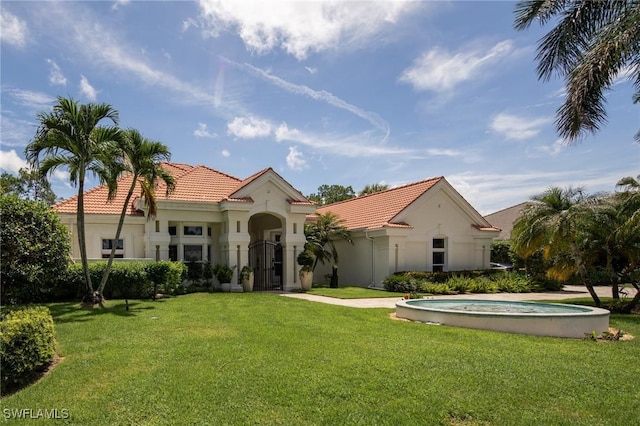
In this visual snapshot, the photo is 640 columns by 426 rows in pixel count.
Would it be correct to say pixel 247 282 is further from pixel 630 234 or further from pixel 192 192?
pixel 630 234

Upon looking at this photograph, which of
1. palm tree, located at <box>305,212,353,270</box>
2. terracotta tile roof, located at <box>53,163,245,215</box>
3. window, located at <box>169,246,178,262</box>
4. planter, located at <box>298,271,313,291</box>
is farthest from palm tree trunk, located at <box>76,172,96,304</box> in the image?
palm tree, located at <box>305,212,353,270</box>

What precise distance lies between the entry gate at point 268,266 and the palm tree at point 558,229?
12812 millimetres

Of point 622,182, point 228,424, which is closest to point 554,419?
point 228,424

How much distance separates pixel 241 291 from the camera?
22.1 m

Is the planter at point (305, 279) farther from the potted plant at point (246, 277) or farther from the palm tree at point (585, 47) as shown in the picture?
the palm tree at point (585, 47)

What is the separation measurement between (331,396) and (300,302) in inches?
432

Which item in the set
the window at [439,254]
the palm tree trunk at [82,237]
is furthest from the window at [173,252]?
the window at [439,254]

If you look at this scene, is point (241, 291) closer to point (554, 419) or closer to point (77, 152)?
point (77, 152)

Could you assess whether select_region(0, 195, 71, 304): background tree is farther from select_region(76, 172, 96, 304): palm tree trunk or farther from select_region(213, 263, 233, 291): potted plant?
select_region(213, 263, 233, 291): potted plant

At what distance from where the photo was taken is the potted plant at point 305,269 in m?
23.3

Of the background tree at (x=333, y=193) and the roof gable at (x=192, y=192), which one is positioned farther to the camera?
the background tree at (x=333, y=193)

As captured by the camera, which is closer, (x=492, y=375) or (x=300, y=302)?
(x=492, y=375)

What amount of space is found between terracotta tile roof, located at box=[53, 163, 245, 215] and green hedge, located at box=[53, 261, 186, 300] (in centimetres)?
379

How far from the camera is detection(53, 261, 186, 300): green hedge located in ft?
57.0
